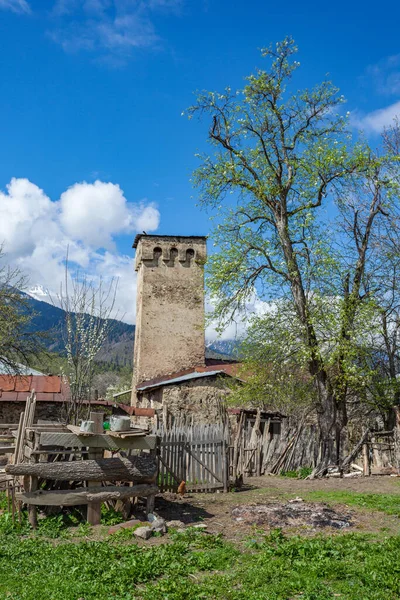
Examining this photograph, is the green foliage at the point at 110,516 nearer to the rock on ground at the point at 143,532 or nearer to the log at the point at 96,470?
the log at the point at 96,470

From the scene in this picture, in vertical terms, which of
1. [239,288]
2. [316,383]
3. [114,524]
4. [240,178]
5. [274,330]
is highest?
[240,178]

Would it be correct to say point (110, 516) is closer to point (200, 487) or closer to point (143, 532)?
point (143, 532)

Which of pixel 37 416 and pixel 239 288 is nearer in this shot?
pixel 239 288

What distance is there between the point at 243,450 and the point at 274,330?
399 centimetres

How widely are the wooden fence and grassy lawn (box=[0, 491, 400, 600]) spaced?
4488mm

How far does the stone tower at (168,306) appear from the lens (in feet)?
104

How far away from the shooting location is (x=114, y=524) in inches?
360


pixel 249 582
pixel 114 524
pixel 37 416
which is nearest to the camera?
pixel 249 582

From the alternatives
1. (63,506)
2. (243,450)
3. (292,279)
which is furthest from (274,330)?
(63,506)

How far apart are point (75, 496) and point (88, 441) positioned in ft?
3.04

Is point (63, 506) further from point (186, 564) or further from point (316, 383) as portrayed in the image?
point (316, 383)

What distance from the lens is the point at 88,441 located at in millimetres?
9484

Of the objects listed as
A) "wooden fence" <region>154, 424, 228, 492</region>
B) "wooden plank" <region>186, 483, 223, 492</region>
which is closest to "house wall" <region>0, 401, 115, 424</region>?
"wooden fence" <region>154, 424, 228, 492</region>

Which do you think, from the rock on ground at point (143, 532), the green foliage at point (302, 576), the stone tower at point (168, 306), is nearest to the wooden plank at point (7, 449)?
the rock on ground at point (143, 532)
